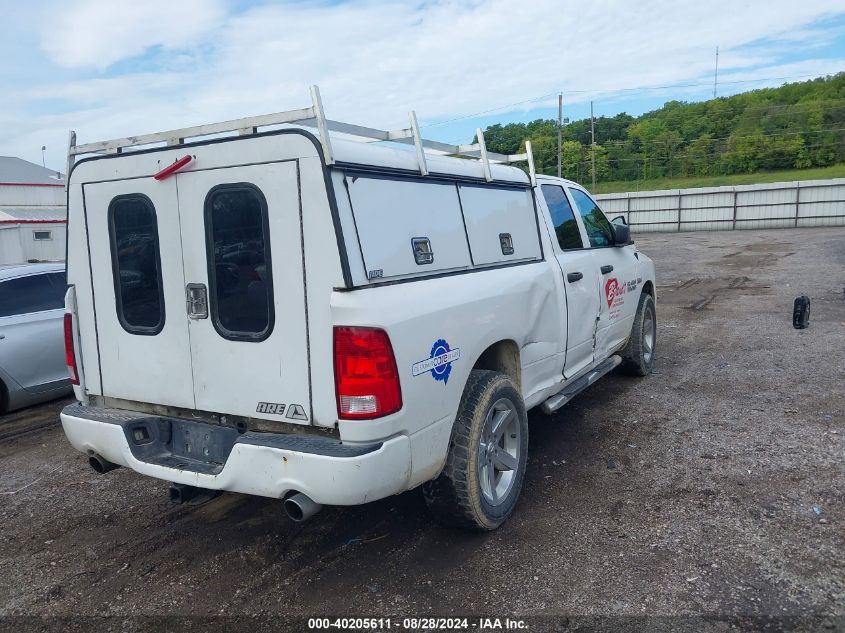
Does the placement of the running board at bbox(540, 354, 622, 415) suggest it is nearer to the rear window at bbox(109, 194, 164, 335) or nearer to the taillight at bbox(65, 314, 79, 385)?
the rear window at bbox(109, 194, 164, 335)

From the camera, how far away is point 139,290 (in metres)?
3.53

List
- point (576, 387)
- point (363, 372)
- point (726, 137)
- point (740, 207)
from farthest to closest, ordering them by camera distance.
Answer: point (726, 137), point (740, 207), point (576, 387), point (363, 372)

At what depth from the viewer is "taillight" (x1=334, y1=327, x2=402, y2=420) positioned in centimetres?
285

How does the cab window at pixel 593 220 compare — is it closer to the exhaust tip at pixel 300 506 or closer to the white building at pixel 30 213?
the exhaust tip at pixel 300 506

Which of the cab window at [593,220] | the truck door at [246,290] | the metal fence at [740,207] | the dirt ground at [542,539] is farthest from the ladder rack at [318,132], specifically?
the metal fence at [740,207]

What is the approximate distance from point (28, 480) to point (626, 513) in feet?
14.3

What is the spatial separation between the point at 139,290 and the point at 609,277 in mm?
3906

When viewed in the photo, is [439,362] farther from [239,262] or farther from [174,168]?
[174,168]

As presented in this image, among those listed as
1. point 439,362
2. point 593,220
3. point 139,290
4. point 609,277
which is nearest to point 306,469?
point 439,362

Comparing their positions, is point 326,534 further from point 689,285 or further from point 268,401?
point 689,285

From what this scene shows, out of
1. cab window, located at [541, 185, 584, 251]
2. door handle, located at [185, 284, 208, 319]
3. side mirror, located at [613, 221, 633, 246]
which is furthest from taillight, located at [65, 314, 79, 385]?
side mirror, located at [613, 221, 633, 246]

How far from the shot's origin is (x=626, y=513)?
3932 mm

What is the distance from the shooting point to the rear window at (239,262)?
122 inches

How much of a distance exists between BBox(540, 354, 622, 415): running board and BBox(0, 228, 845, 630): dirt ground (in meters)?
0.42
